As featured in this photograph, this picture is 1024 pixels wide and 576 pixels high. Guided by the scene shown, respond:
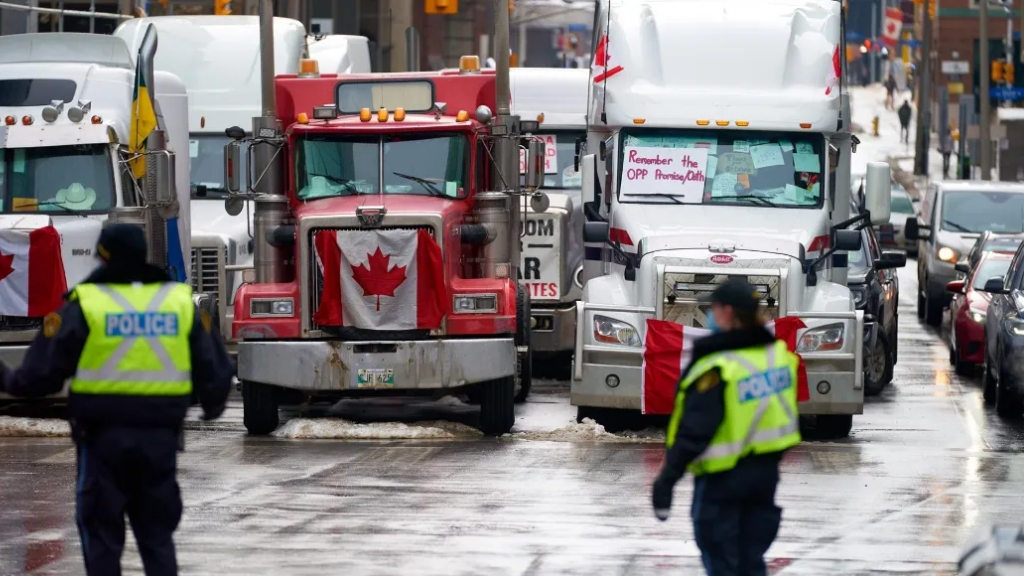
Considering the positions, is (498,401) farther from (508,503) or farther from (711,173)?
(508,503)

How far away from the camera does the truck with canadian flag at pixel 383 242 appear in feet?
52.2

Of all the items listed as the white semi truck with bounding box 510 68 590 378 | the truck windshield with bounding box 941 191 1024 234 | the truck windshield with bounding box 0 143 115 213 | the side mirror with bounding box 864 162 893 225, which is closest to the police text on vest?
the truck windshield with bounding box 0 143 115 213

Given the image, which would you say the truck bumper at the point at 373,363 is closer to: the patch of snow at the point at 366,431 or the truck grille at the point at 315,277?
the truck grille at the point at 315,277

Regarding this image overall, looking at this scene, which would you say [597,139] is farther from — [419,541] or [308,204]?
[419,541]

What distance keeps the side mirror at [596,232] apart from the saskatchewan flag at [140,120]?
4184 millimetres

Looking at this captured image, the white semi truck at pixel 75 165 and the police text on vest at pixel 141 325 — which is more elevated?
the white semi truck at pixel 75 165

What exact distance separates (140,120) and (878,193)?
6719 mm

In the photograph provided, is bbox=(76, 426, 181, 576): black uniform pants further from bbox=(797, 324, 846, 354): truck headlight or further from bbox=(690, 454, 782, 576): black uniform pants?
bbox=(797, 324, 846, 354): truck headlight

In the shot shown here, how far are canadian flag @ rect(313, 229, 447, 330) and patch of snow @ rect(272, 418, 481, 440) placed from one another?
90 cm

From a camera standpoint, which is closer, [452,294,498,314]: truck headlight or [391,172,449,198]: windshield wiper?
[452,294,498,314]: truck headlight

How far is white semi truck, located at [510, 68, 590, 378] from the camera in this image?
2075 centimetres

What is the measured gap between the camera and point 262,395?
53.3ft

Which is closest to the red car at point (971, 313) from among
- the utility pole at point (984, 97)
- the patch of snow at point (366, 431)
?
the patch of snow at point (366, 431)

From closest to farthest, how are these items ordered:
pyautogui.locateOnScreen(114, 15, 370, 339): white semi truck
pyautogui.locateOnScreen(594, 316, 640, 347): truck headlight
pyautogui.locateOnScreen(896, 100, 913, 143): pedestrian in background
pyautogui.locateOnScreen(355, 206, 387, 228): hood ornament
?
pyautogui.locateOnScreen(594, 316, 640, 347): truck headlight, pyautogui.locateOnScreen(355, 206, 387, 228): hood ornament, pyautogui.locateOnScreen(114, 15, 370, 339): white semi truck, pyautogui.locateOnScreen(896, 100, 913, 143): pedestrian in background
